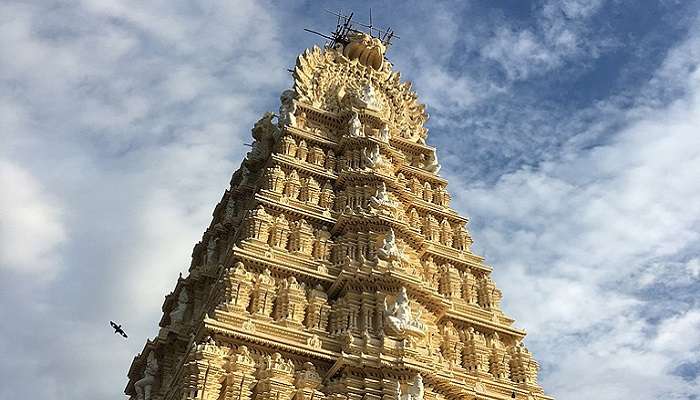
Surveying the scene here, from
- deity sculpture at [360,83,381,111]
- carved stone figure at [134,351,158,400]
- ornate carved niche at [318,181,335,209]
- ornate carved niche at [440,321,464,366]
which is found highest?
deity sculpture at [360,83,381,111]

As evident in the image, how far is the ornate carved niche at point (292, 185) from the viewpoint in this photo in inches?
1083

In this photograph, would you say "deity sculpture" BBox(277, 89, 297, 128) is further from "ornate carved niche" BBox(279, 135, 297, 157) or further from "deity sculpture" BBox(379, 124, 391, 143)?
"deity sculpture" BBox(379, 124, 391, 143)

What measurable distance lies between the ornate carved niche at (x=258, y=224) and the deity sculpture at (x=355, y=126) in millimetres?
6680

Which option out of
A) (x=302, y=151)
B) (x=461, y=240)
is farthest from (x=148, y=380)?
(x=461, y=240)

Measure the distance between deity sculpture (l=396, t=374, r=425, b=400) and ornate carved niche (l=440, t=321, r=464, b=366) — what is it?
4136 mm

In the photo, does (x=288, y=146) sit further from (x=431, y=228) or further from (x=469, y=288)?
(x=469, y=288)

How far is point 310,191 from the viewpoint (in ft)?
91.5

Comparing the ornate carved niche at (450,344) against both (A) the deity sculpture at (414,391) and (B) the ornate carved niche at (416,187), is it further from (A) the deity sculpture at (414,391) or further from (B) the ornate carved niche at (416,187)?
(B) the ornate carved niche at (416,187)

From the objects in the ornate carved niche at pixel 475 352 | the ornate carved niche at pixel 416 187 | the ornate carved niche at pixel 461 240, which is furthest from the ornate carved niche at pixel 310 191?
the ornate carved niche at pixel 475 352

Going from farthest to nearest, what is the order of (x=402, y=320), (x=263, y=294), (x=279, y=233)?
1. (x=279, y=233)
2. (x=263, y=294)
3. (x=402, y=320)

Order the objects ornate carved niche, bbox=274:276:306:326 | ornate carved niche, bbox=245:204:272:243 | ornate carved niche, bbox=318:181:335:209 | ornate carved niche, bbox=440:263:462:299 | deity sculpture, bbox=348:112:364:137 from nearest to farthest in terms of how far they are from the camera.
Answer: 1. ornate carved niche, bbox=274:276:306:326
2. ornate carved niche, bbox=245:204:272:243
3. ornate carved niche, bbox=440:263:462:299
4. ornate carved niche, bbox=318:181:335:209
5. deity sculpture, bbox=348:112:364:137

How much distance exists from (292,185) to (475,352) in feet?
31.2

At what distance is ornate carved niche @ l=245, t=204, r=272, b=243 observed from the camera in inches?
976

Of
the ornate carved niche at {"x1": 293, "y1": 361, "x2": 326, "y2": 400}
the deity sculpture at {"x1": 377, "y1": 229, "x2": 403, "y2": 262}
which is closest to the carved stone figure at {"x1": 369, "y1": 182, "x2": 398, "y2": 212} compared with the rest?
the deity sculpture at {"x1": 377, "y1": 229, "x2": 403, "y2": 262}
